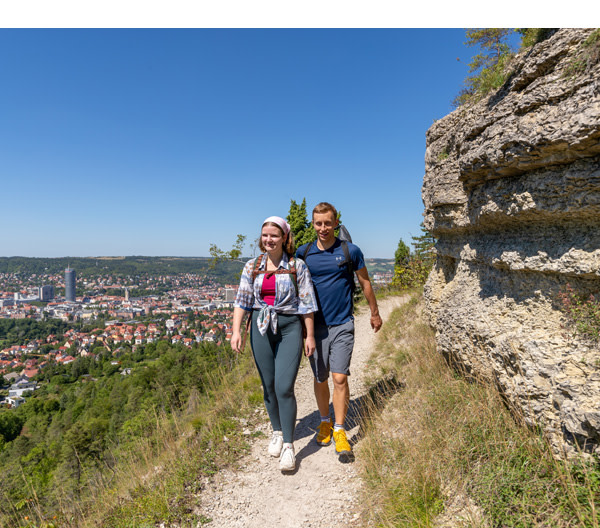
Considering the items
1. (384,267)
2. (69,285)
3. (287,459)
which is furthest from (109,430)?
(69,285)

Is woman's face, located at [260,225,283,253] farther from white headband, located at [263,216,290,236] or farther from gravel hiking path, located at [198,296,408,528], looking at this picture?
gravel hiking path, located at [198,296,408,528]

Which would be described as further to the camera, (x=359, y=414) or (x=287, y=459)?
(x=359, y=414)

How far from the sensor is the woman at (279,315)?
9.82 feet

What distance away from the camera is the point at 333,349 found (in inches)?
126

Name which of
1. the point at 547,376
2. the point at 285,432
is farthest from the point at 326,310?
the point at 547,376

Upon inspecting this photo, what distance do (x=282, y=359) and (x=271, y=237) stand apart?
1.20m

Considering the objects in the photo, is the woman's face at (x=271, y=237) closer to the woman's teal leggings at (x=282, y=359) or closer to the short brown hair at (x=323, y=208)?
the short brown hair at (x=323, y=208)

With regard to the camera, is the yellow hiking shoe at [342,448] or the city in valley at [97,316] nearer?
the yellow hiking shoe at [342,448]

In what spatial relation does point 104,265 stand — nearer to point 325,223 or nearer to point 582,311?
point 325,223

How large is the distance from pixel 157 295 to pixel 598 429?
122m

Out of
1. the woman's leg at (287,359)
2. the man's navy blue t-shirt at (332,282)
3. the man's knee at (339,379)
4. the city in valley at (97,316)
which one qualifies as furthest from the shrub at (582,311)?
the city in valley at (97,316)

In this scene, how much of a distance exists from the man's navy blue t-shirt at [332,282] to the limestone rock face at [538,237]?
53.6 inches

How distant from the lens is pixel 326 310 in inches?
127

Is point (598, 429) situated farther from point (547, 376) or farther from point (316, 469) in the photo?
point (316, 469)
